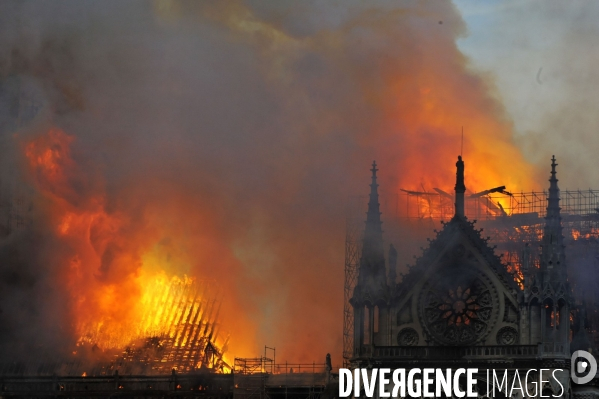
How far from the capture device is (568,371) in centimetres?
9844

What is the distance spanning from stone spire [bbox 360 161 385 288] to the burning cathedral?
0.21 ft

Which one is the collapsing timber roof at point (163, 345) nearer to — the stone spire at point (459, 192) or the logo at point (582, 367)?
the stone spire at point (459, 192)

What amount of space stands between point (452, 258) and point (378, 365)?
320 inches

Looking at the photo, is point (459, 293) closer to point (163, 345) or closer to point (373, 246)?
point (373, 246)

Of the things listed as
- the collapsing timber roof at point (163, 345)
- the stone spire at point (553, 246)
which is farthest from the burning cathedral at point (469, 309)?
the collapsing timber roof at point (163, 345)

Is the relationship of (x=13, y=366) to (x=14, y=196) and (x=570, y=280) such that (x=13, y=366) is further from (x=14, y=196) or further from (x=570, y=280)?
(x=570, y=280)

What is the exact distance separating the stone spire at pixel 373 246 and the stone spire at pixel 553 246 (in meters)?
10.5

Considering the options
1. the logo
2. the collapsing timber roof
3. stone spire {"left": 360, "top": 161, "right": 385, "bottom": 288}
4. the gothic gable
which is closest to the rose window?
the gothic gable

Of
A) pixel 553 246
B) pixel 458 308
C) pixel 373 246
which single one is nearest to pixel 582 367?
pixel 553 246

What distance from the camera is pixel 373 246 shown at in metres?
105

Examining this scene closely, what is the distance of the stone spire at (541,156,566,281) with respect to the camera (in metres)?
99.6

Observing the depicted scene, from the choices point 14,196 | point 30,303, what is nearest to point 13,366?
point 30,303

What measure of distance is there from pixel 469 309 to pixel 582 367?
776cm

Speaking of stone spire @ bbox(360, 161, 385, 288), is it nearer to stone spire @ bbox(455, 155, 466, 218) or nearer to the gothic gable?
the gothic gable
